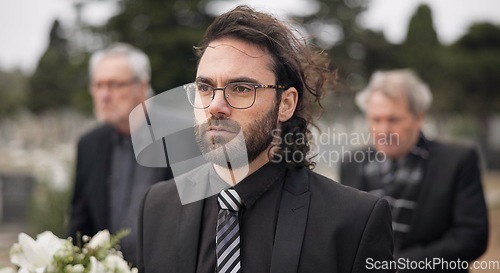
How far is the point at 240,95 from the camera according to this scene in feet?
7.58

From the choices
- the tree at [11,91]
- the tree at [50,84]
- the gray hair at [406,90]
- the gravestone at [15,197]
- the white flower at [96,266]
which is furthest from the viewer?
the tree at [11,91]

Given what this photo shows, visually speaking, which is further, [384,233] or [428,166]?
[428,166]

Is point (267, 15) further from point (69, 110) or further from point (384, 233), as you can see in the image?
point (69, 110)

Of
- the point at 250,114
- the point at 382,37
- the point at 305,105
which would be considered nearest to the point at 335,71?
the point at 305,105

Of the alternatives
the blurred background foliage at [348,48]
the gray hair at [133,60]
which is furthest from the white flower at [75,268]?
the blurred background foliage at [348,48]

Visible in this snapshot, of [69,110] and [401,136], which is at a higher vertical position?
[401,136]

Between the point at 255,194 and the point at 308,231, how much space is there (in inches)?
10.4

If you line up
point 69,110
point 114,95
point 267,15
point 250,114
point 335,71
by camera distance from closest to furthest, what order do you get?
point 250,114 → point 267,15 → point 335,71 → point 114,95 → point 69,110

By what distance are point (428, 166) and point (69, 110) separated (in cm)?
4413

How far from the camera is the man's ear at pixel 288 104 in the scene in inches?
100

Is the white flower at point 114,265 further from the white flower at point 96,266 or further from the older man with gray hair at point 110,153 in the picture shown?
the older man with gray hair at point 110,153

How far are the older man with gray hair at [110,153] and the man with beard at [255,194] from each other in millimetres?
1840

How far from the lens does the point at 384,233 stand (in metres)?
2.47

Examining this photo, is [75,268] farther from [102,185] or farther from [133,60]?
[133,60]
